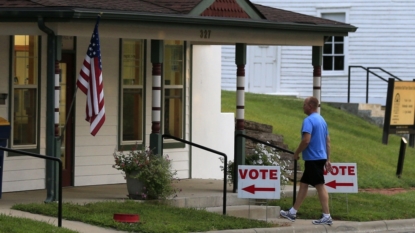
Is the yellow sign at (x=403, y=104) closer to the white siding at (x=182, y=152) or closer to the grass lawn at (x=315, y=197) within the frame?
the grass lawn at (x=315, y=197)

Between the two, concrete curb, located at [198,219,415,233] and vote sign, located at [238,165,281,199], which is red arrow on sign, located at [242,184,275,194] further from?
concrete curb, located at [198,219,415,233]

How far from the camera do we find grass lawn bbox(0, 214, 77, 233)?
446 inches

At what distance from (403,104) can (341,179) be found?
8.94m

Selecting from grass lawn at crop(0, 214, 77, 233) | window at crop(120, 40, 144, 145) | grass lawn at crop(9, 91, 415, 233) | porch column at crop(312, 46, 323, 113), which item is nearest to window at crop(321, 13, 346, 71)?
grass lawn at crop(9, 91, 415, 233)

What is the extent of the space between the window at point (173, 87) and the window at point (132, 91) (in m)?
0.57

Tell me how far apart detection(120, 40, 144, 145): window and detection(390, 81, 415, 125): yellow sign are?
26.2 feet

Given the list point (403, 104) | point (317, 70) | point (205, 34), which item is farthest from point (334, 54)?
point (205, 34)

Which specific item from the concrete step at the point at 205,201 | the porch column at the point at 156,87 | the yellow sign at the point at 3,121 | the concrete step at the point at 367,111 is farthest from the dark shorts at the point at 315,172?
the concrete step at the point at 367,111

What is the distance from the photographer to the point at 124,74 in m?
17.2

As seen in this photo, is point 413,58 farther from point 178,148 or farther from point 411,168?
point 178,148

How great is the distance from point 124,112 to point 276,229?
4.88m

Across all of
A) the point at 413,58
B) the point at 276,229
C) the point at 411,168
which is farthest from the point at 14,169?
the point at 413,58

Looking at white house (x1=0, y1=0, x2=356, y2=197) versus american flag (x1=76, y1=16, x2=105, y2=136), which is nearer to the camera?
american flag (x1=76, y1=16, x2=105, y2=136)

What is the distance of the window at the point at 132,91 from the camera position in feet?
56.5
